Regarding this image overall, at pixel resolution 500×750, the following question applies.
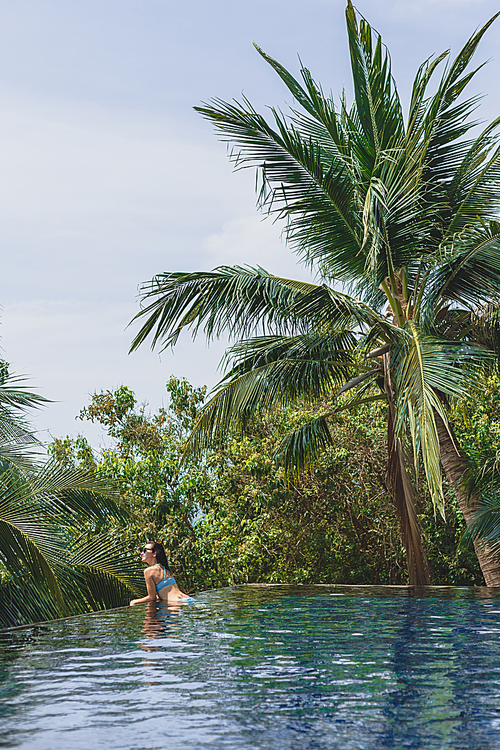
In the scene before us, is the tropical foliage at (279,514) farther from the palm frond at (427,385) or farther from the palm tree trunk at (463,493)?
the palm frond at (427,385)

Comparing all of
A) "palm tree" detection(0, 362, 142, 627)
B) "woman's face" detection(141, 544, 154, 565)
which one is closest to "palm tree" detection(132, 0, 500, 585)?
"palm tree" detection(0, 362, 142, 627)

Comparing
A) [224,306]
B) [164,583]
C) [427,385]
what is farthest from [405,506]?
[224,306]

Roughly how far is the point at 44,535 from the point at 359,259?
18.0ft

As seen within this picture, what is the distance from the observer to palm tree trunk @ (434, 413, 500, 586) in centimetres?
962

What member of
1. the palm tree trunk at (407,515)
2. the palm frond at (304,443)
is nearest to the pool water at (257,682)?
the palm tree trunk at (407,515)

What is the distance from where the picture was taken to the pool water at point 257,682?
292cm

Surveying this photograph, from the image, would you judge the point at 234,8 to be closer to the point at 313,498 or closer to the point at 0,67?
the point at 0,67

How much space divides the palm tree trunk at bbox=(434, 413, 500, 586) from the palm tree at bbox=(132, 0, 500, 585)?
2cm

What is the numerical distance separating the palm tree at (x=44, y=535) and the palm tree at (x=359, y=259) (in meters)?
2.73

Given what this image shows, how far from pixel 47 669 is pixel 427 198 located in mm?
8364

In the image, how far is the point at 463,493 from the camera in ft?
31.7

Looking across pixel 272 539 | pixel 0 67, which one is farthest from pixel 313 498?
pixel 0 67

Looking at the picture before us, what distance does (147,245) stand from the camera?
1817 cm

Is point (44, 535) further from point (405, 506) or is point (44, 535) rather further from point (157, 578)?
point (405, 506)
